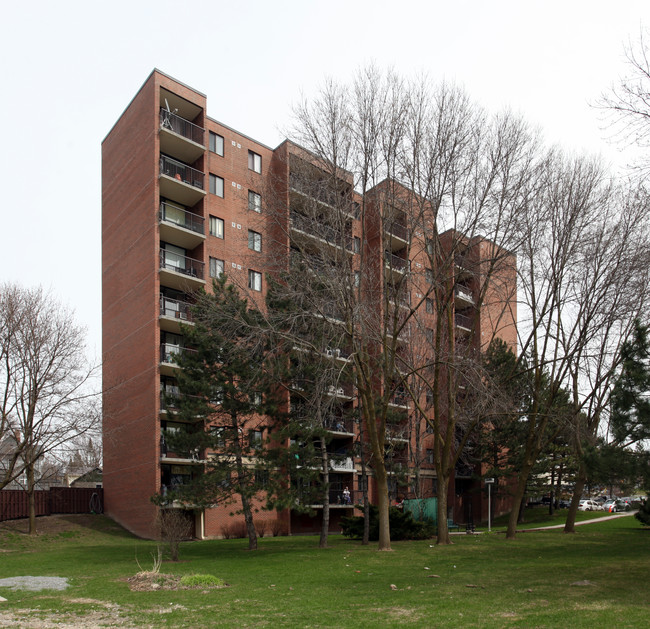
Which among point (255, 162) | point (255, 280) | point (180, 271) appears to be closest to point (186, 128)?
point (255, 162)

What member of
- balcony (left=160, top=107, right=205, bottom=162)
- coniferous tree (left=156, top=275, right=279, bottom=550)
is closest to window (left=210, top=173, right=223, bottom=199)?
balcony (left=160, top=107, right=205, bottom=162)

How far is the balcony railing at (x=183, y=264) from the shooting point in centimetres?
3891

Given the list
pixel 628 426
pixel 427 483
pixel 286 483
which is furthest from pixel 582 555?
pixel 427 483

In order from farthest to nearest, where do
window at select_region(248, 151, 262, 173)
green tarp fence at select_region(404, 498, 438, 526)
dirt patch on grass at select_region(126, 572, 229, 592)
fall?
1. window at select_region(248, 151, 262, 173)
2. green tarp fence at select_region(404, 498, 438, 526)
3. dirt patch on grass at select_region(126, 572, 229, 592)

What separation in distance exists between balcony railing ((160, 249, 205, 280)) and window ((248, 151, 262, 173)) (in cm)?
833

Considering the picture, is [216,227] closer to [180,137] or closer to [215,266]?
[215,266]

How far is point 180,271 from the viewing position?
39.0m

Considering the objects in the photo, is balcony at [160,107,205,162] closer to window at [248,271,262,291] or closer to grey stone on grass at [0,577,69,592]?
window at [248,271,262,291]

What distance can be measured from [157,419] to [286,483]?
1239 cm

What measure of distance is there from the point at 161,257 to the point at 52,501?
54.0 ft

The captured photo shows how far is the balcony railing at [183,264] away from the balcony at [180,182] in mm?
3544

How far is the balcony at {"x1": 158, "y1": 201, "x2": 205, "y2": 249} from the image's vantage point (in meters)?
37.8

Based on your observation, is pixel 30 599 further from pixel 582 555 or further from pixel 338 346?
pixel 582 555

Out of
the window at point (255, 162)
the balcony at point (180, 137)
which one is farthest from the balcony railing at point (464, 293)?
the balcony at point (180, 137)
